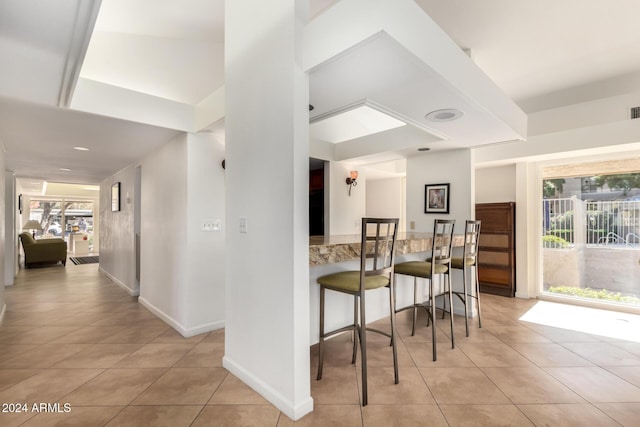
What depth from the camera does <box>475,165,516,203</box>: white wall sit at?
479 centimetres

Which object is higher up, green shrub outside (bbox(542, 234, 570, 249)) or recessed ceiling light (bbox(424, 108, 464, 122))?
recessed ceiling light (bbox(424, 108, 464, 122))

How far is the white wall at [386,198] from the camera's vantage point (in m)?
6.45

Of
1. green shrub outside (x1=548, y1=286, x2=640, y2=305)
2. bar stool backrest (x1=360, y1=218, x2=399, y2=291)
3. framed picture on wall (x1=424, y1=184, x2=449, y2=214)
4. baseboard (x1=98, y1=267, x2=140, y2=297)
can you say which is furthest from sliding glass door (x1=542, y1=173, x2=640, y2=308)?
baseboard (x1=98, y1=267, x2=140, y2=297)

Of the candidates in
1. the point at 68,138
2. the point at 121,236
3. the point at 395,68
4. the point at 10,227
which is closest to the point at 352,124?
the point at 395,68

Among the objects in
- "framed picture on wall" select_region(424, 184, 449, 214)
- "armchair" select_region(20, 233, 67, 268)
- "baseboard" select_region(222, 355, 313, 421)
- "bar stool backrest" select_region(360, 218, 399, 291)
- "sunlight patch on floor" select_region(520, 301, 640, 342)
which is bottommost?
"sunlight patch on floor" select_region(520, 301, 640, 342)

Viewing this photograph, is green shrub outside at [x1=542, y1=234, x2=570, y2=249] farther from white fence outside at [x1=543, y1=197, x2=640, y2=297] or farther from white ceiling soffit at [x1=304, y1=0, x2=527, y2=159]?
white ceiling soffit at [x1=304, y1=0, x2=527, y2=159]

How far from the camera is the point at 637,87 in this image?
362cm

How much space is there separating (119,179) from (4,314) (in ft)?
8.75

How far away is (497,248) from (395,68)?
400cm

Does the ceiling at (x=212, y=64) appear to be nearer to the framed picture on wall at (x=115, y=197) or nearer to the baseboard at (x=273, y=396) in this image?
the framed picture on wall at (x=115, y=197)

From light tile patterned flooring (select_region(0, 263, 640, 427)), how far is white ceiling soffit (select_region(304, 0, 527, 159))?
6.93ft

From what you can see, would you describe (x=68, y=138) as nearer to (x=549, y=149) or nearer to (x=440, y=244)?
(x=440, y=244)

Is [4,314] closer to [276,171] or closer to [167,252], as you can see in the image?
[167,252]

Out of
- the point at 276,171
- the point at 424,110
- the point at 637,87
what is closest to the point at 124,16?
the point at 276,171
